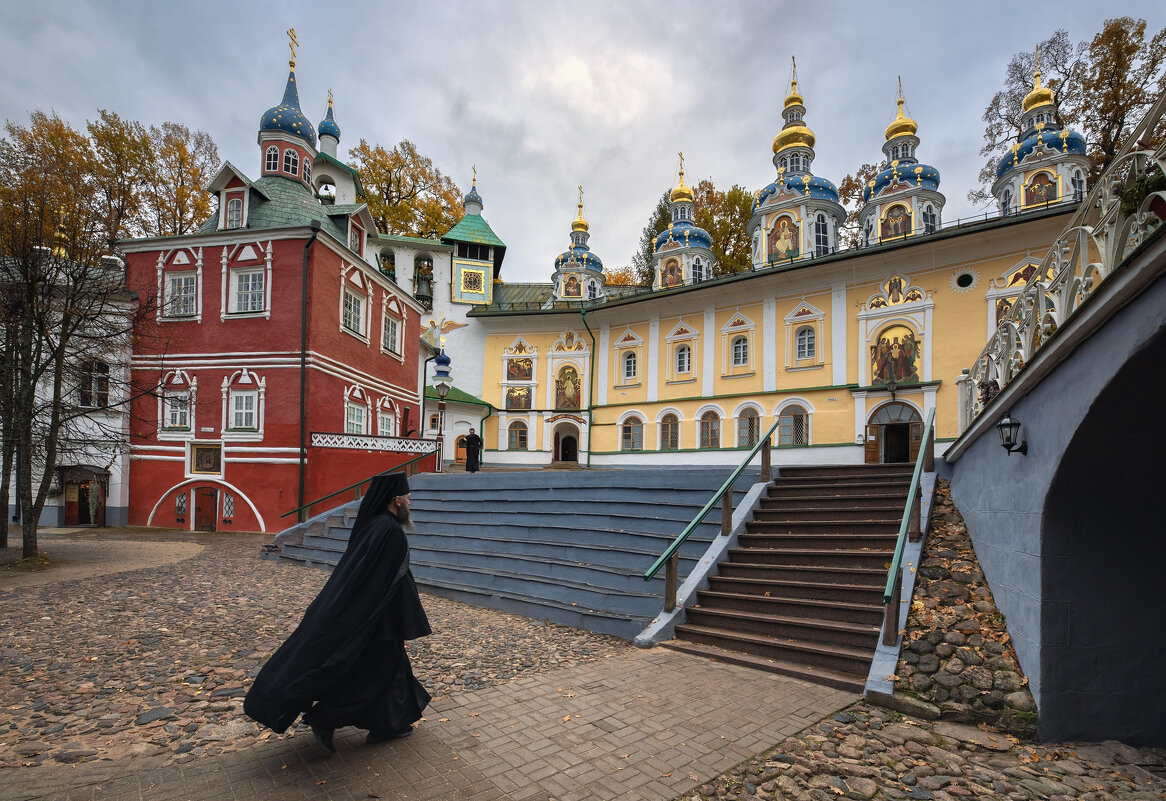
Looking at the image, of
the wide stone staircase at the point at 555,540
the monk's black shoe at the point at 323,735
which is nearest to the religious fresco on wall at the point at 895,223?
the wide stone staircase at the point at 555,540

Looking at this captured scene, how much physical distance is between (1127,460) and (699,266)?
26243 mm

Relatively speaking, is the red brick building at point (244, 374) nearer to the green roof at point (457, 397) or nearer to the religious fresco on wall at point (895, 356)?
the green roof at point (457, 397)

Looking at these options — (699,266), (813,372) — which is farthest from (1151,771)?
(699,266)

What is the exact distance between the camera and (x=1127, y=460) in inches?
176

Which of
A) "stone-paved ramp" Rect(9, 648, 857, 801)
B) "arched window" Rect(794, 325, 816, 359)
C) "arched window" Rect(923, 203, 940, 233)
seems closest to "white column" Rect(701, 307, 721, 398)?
"arched window" Rect(794, 325, 816, 359)

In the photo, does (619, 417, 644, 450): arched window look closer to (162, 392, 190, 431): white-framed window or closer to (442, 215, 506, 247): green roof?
(442, 215, 506, 247): green roof

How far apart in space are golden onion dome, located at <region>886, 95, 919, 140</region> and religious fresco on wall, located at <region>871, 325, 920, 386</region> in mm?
11550

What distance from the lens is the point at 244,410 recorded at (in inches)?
711

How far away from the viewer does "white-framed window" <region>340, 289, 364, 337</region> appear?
65.9ft

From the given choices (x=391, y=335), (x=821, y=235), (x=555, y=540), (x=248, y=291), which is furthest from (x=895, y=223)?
(x=248, y=291)

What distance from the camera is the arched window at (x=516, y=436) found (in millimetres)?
31453

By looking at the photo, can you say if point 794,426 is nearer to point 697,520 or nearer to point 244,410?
point 697,520

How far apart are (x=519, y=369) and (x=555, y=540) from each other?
22476 millimetres

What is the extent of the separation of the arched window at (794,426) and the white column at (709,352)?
11.4 ft
